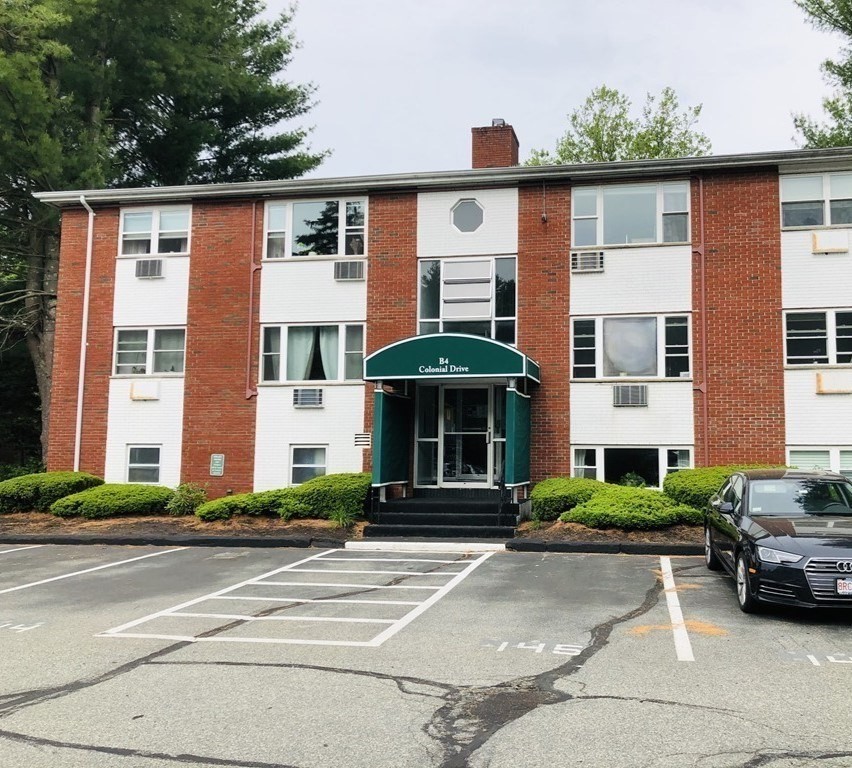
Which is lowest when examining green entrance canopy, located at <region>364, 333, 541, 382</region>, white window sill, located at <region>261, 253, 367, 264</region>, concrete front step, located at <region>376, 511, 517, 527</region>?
concrete front step, located at <region>376, 511, 517, 527</region>

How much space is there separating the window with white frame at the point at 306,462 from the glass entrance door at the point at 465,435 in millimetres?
2834

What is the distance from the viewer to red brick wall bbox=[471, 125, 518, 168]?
66.2 ft

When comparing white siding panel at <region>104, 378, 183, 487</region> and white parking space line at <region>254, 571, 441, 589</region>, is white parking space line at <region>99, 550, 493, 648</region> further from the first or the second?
white siding panel at <region>104, 378, 183, 487</region>

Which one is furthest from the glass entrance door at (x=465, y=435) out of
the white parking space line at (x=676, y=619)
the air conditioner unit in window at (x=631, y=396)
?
the white parking space line at (x=676, y=619)

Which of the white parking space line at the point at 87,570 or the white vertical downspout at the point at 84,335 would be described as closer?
the white parking space line at the point at 87,570

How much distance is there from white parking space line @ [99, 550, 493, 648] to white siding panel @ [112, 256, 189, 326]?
927 cm

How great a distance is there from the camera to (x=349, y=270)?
18672 millimetres

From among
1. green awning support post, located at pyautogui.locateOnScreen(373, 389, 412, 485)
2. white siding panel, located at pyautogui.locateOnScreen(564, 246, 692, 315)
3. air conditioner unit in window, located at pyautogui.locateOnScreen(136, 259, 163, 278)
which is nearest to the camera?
green awning support post, located at pyautogui.locateOnScreen(373, 389, 412, 485)

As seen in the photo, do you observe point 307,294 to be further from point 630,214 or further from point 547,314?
point 630,214

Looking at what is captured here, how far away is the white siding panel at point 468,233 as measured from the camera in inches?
715

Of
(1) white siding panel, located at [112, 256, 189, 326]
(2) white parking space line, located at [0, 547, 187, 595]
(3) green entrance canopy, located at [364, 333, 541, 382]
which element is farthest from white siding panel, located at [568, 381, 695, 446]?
(1) white siding panel, located at [112, 256, 189, 326]

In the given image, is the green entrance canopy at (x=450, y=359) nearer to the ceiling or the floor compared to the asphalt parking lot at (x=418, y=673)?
nearer to the ceiling

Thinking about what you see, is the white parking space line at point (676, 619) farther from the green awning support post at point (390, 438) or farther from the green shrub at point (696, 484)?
the green awning support post at point (390, 438)

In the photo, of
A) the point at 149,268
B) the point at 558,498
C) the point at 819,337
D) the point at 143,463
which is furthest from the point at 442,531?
the point at 149,268
